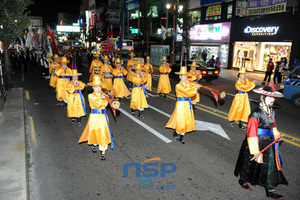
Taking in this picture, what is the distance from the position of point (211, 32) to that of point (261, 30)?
6.64m

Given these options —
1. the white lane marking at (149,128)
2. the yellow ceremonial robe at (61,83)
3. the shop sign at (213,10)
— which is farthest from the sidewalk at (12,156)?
the shop sign at (213,10)

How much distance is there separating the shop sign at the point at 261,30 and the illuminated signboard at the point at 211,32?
8.80 ft

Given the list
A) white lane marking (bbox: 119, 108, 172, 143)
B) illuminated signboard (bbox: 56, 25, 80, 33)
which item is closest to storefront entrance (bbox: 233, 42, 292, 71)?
white lane marking (bbox: 119, 108, 172, 143)

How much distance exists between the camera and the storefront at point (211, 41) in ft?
85.9

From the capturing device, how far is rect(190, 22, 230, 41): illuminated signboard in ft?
85.0

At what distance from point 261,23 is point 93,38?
205ft

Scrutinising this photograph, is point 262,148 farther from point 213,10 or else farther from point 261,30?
point 213,10

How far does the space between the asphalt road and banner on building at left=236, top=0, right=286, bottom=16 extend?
564 inches

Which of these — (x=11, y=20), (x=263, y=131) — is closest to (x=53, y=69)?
(x=11, y=20)

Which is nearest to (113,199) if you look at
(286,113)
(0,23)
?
(286,113)

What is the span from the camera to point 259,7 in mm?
21500

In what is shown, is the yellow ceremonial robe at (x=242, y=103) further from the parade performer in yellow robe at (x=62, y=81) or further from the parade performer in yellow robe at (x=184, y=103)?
the parade performer in yellow robe at (x=62, y=81)

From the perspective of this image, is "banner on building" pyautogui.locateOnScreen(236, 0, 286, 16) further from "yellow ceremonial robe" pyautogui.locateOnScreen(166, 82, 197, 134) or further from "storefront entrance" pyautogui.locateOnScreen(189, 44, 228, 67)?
"yellow ceremonial robe" pyautogui.locateOnScreen(166, 82, 197, 134)

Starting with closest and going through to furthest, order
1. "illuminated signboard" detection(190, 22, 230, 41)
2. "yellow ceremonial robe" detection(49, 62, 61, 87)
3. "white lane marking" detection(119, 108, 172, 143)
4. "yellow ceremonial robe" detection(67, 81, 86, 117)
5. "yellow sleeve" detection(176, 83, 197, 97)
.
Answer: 1. "yellow sleeve" detection(176, 83, 197, 97)
2. "white lane marking" detection(119, 108, 172, 143)
3. "yellow ceremonial robe" detection(67, 81, 86, 117)
4. "yellow ceremonial robe" detection(49, 62, 61, 87)
5. "illuminated signboard" detection(190, 22, 230, 41)
